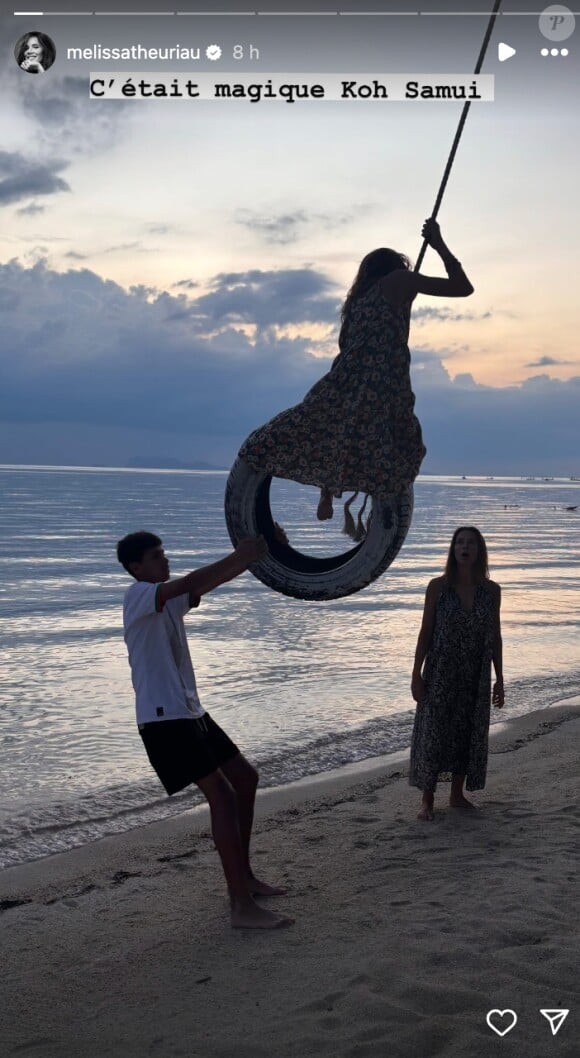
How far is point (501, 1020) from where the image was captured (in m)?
3.87

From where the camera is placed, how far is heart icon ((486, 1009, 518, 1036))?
380 centimetres

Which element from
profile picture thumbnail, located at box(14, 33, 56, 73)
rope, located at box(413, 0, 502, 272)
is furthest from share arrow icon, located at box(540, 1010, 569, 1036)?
profile picture thumbnail, located at box(14, 33, 56, 73)

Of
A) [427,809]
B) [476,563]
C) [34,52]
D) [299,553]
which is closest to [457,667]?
[476,563]

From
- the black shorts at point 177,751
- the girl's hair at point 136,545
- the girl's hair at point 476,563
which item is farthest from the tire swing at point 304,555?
the girl's hair at point 476,563

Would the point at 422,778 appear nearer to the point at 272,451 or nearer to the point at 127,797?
the point at 127,797

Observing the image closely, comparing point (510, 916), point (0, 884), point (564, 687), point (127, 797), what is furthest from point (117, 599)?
point (510, 916)

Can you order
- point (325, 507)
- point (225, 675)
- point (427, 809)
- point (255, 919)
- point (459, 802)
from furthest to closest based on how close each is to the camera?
point (225, 675)
point (459, 802)
point (427, 809)
point (255, 919)
point (325, 507)

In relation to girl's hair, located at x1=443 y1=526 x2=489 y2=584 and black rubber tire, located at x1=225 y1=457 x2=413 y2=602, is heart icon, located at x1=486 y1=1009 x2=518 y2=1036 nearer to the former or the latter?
black rubber tire, located at x1=225 y1=457 x2=413 y2=602

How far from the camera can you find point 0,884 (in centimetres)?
615

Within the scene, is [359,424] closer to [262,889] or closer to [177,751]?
[177,751]

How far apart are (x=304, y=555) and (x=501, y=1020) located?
2085 millimetres

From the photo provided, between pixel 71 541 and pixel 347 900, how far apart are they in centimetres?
2785

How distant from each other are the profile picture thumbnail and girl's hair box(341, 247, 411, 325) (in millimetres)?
2852

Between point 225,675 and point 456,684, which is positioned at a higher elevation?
point 456,684
